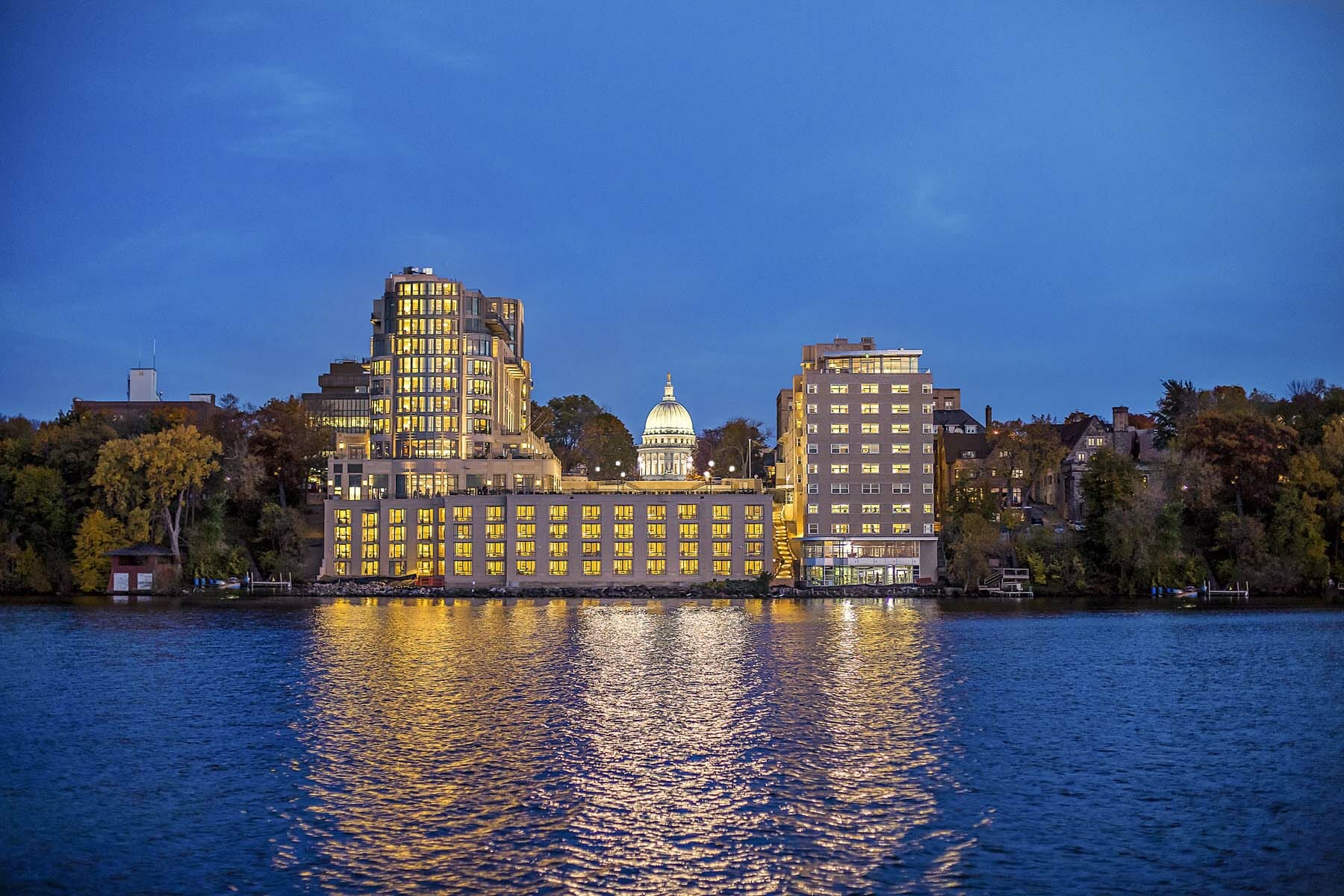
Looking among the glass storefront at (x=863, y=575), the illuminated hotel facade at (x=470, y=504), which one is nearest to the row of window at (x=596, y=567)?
the illuminated hotel facade at (x=470, y=504)

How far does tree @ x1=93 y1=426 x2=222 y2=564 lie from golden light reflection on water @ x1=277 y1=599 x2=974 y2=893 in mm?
79417

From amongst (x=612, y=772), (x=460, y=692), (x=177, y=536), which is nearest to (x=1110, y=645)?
(x=460, y=692)

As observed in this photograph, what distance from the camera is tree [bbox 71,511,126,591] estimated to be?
15888 centimetres

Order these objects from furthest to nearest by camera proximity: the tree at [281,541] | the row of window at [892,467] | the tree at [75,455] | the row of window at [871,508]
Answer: the tree at [281,541], the row of window at [892,467], the row of window at [871,508], the tree at [75,455]

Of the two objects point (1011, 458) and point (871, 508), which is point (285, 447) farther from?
point (1011, 458)

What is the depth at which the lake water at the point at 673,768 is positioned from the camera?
113 feet

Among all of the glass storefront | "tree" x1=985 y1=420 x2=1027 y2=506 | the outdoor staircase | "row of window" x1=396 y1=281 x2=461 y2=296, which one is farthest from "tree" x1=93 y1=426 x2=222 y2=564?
"tree" x1=985 y1=420 x2=1027 y2=506

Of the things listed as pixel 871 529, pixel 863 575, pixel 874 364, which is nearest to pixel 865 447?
pixel 871 529

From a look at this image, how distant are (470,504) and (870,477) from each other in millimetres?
55857

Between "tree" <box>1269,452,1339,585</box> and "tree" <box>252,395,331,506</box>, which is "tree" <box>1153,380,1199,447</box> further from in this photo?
"tree" <box>252,395,331,506</box>

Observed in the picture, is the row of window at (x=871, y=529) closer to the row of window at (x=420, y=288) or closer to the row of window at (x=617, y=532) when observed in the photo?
the row of window at (x=617, y=532)

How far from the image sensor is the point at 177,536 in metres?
165

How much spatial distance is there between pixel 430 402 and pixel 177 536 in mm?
46101

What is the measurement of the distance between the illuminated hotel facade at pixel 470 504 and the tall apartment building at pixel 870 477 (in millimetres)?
8791
